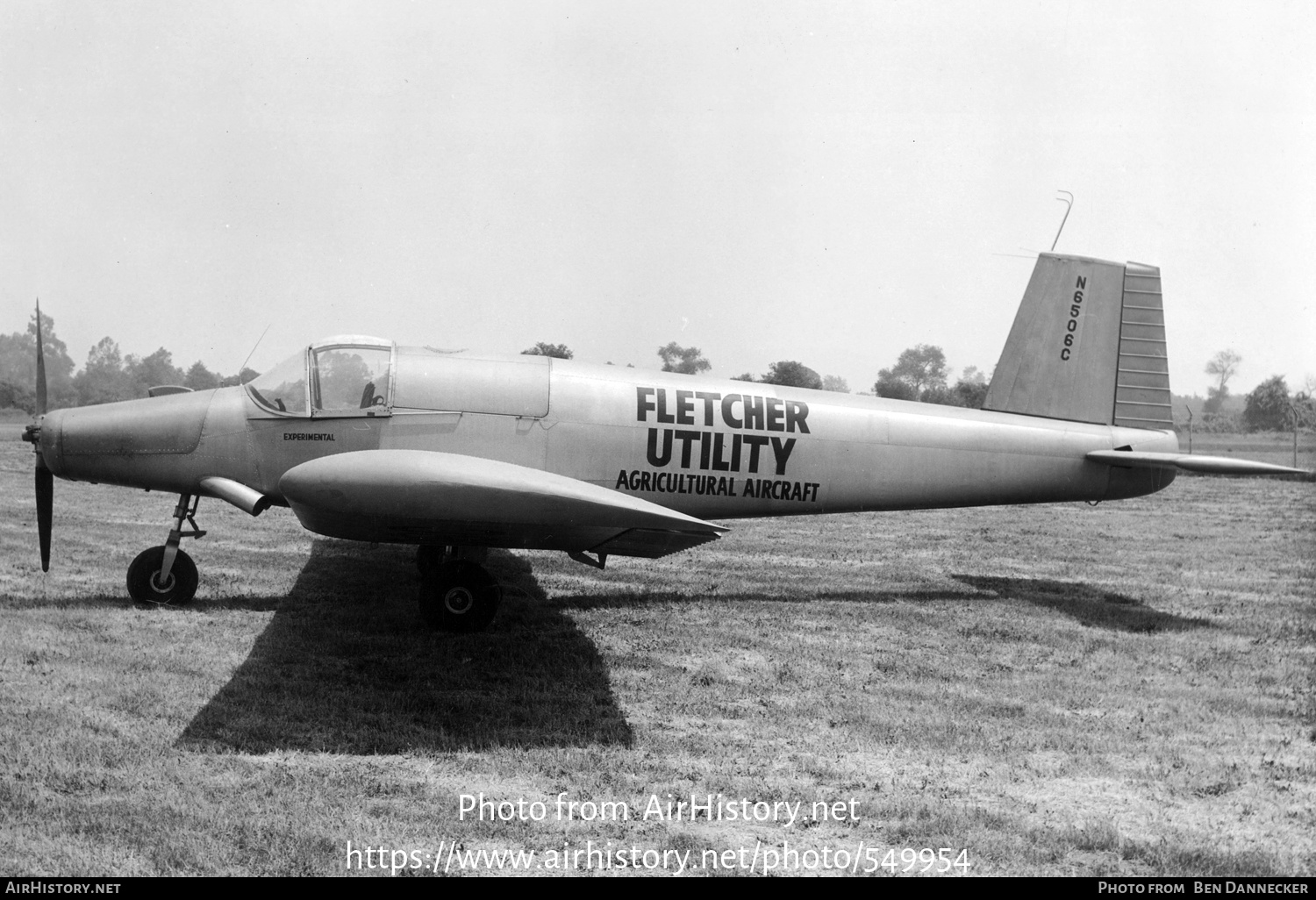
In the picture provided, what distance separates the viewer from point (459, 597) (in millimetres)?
6969

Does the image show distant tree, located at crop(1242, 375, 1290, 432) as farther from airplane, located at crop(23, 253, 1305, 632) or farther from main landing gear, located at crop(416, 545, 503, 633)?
main landing gear, located at crop(416, 545, 503, 633)

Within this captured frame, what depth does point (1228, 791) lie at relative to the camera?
14.9 feet

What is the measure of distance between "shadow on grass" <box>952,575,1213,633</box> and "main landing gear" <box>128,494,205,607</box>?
7.66 meters

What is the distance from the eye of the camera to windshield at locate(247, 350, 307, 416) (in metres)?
7.24

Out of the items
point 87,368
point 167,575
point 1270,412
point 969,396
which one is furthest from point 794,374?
point 87,368

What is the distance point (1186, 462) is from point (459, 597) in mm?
6508

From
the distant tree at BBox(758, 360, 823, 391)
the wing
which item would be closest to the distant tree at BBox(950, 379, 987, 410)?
the distant tree at BBox(758, 360, 823, 391)

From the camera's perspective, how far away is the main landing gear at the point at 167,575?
7578 millimetres

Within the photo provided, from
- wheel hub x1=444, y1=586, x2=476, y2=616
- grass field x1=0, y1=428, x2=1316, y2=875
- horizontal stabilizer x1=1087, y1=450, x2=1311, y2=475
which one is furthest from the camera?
horizontal stabilizer x1=1087, y1=450, x2=1311, y2=475

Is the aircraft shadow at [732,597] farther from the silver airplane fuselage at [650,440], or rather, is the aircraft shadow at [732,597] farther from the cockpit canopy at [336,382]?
the cockpit canopy at [336,382]
